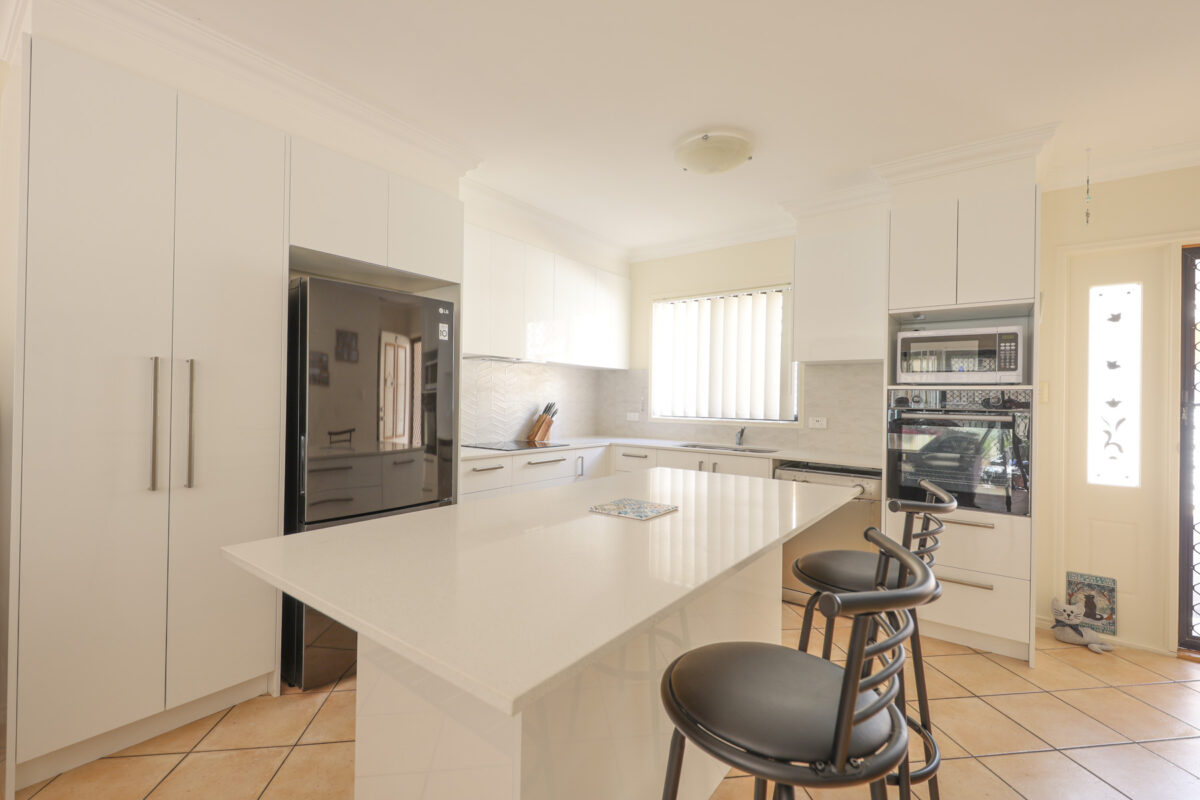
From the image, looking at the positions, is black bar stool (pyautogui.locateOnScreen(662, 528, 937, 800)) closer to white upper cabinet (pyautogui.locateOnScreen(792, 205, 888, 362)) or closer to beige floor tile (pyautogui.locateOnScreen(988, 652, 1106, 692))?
beige floor tile (pyautogui.locateOnScreen(988, 652, 1106, 692))

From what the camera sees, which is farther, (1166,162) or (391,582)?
(1166,162)

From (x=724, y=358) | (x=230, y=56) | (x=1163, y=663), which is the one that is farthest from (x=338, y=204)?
(x=1163, y=663)

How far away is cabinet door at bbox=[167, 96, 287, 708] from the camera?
193 cm

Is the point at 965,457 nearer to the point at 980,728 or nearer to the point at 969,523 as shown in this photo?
the point at 969,523

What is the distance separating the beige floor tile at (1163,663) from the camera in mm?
2543

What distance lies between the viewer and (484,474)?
3.20 metres

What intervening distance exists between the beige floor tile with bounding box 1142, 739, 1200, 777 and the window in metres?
2.40

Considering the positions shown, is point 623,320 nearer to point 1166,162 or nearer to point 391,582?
point 1166,162

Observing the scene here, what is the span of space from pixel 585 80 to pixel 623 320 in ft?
8.72

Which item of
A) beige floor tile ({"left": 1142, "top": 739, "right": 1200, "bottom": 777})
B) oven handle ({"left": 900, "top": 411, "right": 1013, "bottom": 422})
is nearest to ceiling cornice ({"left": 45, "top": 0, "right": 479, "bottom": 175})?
oven handle ({"left": 900, "top": 411, "right": 1013, "bottom": 422})

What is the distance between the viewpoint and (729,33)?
1.97m

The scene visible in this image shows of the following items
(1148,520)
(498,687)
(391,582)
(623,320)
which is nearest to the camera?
(498,687)

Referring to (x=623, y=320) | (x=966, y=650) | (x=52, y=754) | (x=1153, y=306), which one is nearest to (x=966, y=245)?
(x=1153, y=306)

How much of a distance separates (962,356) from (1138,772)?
1.78 m
